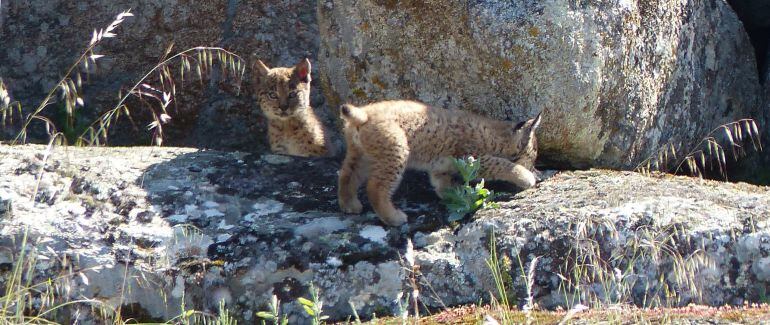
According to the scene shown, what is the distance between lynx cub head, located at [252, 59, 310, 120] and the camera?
8.41m

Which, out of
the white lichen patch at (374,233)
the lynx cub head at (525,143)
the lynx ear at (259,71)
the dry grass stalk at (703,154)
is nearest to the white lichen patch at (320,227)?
the white lichen patch at (374,233)

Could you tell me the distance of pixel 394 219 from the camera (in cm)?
606

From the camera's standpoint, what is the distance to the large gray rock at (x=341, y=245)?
5.46m

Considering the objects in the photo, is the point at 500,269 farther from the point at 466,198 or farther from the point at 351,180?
the point at 351,180

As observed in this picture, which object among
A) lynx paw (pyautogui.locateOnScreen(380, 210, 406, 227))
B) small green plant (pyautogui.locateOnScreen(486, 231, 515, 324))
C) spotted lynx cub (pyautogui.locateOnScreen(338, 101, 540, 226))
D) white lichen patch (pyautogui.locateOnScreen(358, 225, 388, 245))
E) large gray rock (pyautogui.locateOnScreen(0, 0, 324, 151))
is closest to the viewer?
small green plant (pyautogui.locateOnScreen(486, 231, 515, 324))

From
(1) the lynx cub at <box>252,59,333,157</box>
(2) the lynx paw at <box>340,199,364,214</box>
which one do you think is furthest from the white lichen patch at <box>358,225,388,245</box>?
(1) the lynx cub at <box>252,59,333,157</box>

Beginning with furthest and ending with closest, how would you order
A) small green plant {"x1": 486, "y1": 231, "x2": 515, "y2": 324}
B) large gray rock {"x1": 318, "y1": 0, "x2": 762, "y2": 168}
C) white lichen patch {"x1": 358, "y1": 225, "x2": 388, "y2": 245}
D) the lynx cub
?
the lynx cub
large gray rock {"x1": 318, "y1": 0, "x2": 762, "y2": 168}
white lichen patch {"x1": 358, "y1": 225, "x2": 388, "y2": 245}
small green plant {"x1": 486, "y1": 231, "x2": 515, "y2": 324}

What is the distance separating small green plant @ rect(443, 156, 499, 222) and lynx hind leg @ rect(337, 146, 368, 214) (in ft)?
1.85

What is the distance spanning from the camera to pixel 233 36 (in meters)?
9.07

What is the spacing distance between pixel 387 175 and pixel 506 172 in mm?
854

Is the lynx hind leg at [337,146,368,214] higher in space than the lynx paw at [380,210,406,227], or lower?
higher

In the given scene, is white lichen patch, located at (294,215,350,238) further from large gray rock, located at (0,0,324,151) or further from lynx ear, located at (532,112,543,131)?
large gray rock, located at (0,0,324,151)

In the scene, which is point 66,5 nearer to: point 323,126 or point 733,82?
point 323,126

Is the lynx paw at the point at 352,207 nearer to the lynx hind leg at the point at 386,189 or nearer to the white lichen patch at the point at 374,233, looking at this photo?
the lynx hind leg at the point at 386,189
